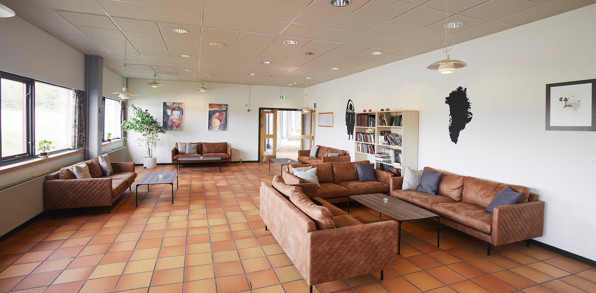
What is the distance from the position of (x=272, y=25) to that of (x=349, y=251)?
Result: 3.14 metres

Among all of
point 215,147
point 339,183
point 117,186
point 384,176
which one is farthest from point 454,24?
point 215,147

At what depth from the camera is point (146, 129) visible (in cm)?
938

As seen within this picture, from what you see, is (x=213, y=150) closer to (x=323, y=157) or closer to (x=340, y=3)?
(x=323, y=157)

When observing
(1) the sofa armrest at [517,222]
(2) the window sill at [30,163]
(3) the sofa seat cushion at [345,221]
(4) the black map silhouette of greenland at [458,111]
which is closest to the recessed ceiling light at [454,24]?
(4) the black map silhouette of greenland at [458,111]

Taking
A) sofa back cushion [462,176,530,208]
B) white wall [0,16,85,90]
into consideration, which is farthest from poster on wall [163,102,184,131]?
sofa back cushion [462,176,530,208]

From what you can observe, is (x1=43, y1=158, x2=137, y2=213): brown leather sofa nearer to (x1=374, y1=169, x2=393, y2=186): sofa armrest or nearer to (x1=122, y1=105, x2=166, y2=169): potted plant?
(x1=122, y1=105, x2=166, y2=169): potted plant

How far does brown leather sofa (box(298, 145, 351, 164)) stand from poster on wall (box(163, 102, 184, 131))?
14.2 ft

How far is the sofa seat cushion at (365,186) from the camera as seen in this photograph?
5437 mm

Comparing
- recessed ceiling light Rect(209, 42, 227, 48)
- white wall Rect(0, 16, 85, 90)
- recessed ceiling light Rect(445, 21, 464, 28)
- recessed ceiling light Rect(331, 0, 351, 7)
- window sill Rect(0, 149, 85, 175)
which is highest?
recessed ceiling light Rect(209, 42, 227, 48)

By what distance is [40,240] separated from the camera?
3.82 metres

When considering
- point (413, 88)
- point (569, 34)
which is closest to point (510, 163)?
point (569, 34)

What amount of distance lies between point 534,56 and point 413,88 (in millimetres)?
2210

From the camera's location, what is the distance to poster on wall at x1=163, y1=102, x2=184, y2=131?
33.3 feet

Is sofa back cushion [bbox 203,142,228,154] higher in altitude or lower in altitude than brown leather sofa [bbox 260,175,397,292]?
higher
